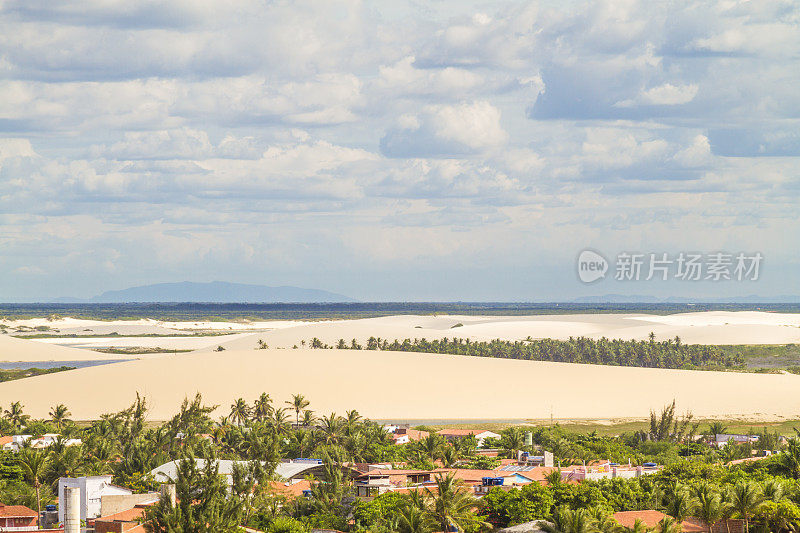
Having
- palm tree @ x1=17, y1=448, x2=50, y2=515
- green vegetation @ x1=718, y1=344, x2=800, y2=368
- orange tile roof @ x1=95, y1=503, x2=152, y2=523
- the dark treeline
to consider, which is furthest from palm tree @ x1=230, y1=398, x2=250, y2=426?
green vegetation @ x1=718, y1=344, x2=800, y2=368

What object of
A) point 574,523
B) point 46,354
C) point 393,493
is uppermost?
point 574,523

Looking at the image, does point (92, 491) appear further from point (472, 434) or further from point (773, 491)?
point (472, 434)

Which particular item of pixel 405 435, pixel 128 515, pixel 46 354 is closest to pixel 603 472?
pixel 405 435

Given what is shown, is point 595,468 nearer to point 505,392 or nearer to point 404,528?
point 404,528

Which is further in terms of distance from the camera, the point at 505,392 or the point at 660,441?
the point at 505,392

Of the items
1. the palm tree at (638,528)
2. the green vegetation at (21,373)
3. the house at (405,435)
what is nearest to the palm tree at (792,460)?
the palm tree at (638,528)

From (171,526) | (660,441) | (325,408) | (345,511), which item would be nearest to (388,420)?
(325,408)
